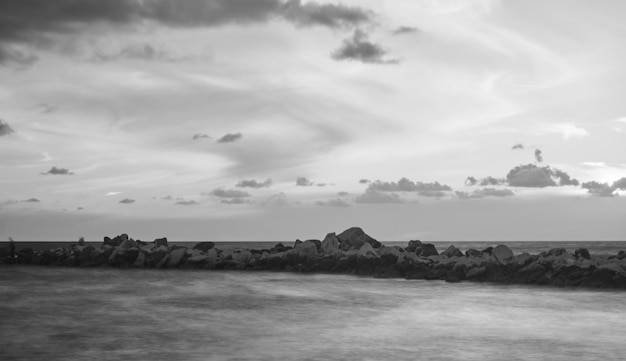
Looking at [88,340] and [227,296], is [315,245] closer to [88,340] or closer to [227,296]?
[227,296]

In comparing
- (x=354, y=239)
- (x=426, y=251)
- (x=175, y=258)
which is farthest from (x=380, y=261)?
(x=175, y=258)

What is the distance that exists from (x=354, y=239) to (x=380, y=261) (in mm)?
5663

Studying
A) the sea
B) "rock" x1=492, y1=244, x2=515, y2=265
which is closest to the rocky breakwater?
"rock" x1=492, y1=244, x2=515, y2=265

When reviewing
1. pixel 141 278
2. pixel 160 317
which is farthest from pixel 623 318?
pixel 141 278

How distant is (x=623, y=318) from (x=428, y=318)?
4365mm

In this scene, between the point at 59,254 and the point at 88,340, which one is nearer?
the point at 88,340

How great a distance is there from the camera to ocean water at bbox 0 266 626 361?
12.0m

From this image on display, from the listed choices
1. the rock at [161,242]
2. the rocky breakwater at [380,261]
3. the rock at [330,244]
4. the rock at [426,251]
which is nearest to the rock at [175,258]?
the rocky breakwater at [380,261]

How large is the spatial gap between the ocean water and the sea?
0.03m

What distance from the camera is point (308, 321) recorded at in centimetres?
1598

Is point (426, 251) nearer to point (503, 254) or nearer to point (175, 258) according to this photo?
point (503, 254)

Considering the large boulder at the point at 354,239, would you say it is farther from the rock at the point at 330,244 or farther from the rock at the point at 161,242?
the rock at the point at 161,242

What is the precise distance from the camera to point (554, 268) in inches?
979

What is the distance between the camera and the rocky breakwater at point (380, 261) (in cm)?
2452
